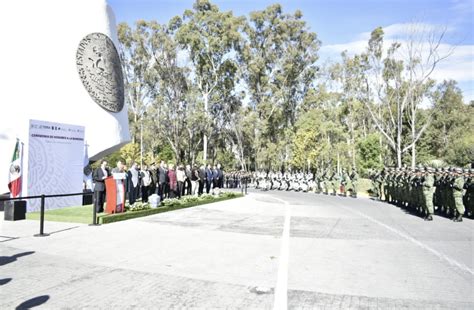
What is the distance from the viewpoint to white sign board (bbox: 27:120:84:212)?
13625 millimetres

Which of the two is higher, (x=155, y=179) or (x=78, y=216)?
(x=155, y=179)

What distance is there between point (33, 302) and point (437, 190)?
15.1 m

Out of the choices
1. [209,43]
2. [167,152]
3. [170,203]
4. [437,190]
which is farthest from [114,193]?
[167,152]

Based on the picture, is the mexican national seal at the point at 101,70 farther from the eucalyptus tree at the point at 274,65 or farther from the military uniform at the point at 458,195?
the eucalyptus tree at the point at 274,65

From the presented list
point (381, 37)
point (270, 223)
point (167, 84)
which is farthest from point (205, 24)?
point (270, 223)

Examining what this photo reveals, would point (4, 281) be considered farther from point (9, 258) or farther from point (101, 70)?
point (101, 70)

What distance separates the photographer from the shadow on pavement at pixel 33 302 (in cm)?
475

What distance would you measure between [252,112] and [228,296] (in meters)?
44.7

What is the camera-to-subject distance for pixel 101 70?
22188mm

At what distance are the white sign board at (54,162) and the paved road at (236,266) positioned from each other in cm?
258

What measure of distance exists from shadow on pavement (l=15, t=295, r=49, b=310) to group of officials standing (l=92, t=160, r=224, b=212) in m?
6.48

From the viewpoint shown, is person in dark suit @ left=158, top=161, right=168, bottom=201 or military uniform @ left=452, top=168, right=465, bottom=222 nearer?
military uniform @ left=452, top=168, right=465, bottom=222

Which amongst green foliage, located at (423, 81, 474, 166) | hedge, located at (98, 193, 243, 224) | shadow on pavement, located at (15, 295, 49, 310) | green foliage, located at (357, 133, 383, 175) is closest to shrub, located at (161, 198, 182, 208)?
hedge, located at (98, 193, 243, 224)

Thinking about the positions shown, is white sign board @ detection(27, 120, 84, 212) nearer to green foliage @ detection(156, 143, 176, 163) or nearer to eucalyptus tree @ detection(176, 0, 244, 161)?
eucalyptus tree @ detection(176, 0, 244, 161)
